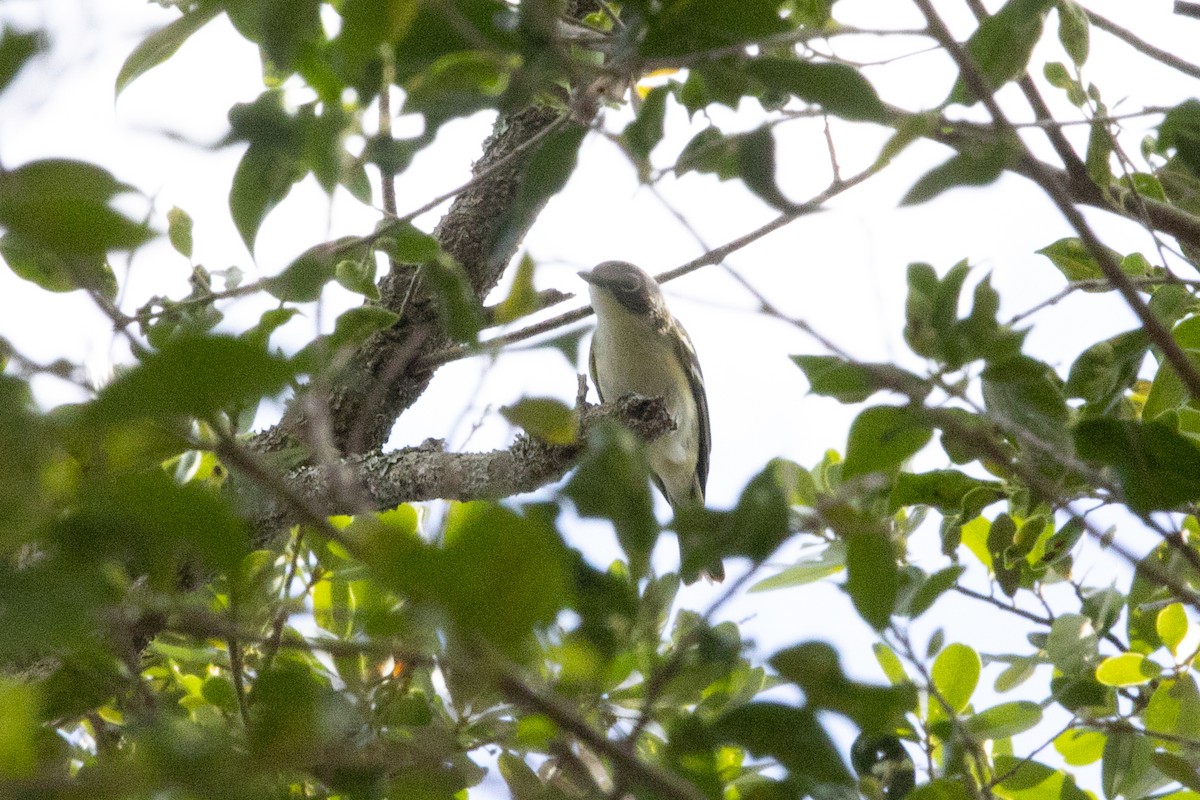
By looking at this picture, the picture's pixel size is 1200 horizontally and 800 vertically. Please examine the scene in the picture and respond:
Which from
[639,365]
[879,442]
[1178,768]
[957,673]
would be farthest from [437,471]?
[639,365]

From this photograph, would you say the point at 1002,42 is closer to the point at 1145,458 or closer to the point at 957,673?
the point at 1145,458

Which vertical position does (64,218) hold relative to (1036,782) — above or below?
above

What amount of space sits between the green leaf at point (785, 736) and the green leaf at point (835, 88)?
54cm

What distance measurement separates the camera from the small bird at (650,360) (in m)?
5.88

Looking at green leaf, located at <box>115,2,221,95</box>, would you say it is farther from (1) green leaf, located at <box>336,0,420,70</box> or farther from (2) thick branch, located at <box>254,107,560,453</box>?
(2) thick branch, located at <box>254,107,560,453</box>

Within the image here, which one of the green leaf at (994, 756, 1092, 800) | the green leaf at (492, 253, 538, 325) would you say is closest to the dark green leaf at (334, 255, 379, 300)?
the green leaf at (492, 253, 538, 325)

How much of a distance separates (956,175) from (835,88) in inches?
5.6

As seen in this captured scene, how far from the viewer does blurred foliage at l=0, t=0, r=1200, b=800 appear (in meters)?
0.72

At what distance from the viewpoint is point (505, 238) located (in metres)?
1.29

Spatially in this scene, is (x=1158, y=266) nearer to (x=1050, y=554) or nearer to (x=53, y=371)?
(x=1050, y=554)

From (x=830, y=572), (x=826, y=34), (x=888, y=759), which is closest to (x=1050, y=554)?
(x=830, y=572)

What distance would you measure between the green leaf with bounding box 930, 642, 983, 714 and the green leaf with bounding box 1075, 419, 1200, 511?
0.95 m

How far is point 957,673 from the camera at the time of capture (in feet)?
6.98

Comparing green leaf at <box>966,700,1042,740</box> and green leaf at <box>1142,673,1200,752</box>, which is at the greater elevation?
green leaf at <box>966,700,1042,740</box>
